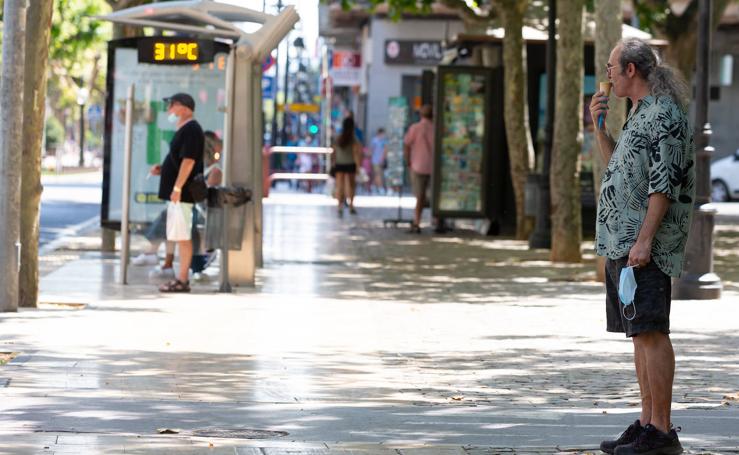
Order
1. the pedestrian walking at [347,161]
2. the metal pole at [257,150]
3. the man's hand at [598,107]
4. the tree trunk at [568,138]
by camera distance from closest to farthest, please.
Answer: the man's hand at [598,107] → the metal pole at [257,150] → the tree trunk at [568,138] → the pedestrian walking at [347,161]

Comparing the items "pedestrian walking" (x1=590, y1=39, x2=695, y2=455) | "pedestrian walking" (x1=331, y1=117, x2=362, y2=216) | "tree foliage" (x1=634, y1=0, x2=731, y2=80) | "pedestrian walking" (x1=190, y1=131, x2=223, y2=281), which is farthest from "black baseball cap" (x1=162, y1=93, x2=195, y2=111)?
"pedestrian walking" (x1=331, y1=117, x2=362, y2=216)

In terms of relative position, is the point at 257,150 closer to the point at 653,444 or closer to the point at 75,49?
the point at 653,444

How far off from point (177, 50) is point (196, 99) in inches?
76.5

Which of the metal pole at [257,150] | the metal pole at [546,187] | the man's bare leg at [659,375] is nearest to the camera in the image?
the man's bare leg at [659,375]

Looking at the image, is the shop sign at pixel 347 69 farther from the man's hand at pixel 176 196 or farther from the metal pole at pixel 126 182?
the man's hand at pixel 176 196

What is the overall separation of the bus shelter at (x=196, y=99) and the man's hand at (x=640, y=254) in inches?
326

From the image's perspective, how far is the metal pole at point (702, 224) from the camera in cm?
1471

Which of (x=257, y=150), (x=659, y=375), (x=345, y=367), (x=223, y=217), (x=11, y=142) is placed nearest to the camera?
(x=659, y=375)

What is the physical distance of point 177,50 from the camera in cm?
1530

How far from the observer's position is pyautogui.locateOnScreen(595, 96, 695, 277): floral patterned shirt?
6875 mm

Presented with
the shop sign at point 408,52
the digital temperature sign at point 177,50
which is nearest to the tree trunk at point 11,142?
the digital temperature sign at point 177,50

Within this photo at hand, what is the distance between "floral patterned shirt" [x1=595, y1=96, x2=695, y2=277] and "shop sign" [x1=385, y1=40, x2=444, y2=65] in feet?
146

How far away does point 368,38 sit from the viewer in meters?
55.1

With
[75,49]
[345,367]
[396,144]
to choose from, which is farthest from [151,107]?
[75,49]
